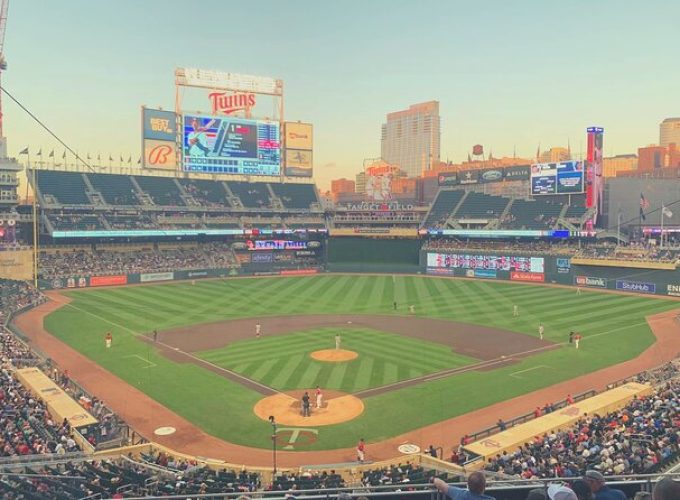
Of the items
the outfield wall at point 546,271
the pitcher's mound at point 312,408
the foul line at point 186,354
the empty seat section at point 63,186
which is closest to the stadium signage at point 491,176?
the outfield wall at point 546,271

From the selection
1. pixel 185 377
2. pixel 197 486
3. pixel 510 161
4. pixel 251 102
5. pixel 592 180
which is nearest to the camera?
pixel 197 486

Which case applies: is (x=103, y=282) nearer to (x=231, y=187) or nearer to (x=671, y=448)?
(x=231, y=187)

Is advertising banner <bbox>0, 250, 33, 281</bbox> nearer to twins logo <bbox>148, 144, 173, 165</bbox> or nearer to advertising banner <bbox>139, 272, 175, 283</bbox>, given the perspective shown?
advertising banner <bbox>139, 272, 175, 283</bbox>

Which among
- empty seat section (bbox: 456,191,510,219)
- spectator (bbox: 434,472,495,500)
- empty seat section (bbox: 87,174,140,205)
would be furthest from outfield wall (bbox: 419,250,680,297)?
spectator (bbox: 434,472,495,500)

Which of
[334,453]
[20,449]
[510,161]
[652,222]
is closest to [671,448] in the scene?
[334,453]

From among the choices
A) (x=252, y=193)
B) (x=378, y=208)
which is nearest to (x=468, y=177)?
(x=378, y=208)

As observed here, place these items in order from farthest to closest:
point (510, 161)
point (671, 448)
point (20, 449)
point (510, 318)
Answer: point (510, 161) → point (510, 318) → point (20, 449) → point (671, 448)
